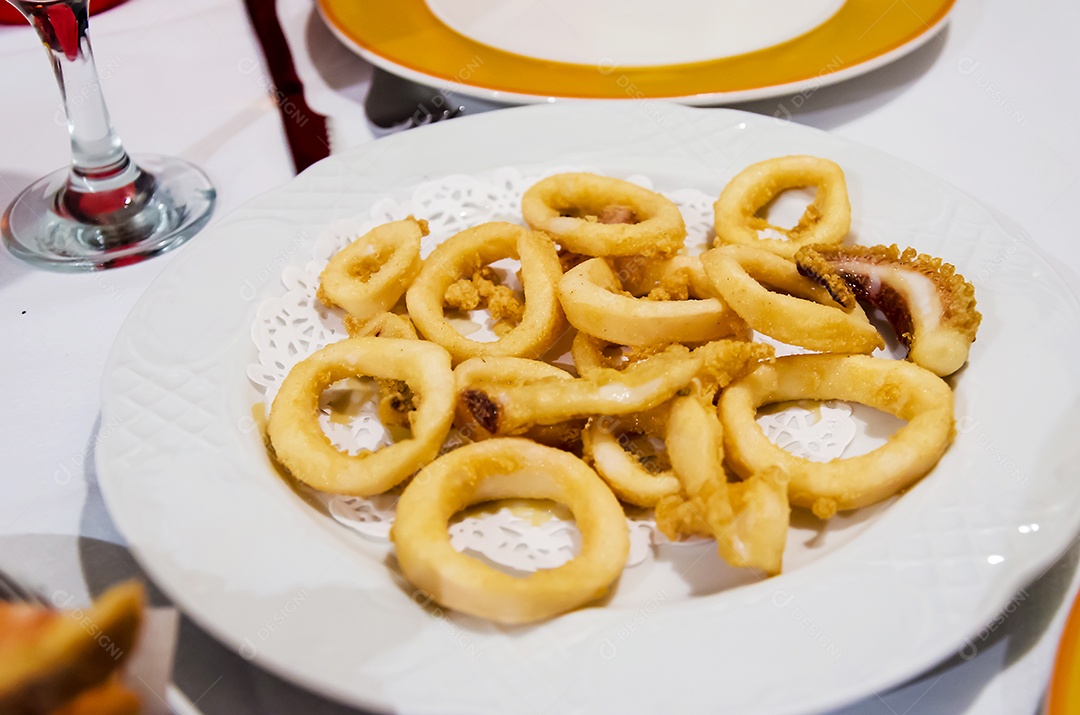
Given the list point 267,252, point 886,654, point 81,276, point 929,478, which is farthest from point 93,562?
point 929,478

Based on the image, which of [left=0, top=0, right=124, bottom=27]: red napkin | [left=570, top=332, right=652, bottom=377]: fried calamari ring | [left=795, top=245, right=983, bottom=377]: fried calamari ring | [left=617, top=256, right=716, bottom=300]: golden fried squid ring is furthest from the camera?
[left=0, top=0, right=124, bottom=27]: red napkin

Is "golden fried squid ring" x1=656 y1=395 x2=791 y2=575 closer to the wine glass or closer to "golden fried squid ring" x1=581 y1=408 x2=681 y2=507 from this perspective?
"golden fried squid ring" x1=581 y1=408 x2=681 y2=507

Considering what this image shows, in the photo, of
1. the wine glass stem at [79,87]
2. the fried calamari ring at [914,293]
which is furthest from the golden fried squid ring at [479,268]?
the wine glass stem at [79,87]

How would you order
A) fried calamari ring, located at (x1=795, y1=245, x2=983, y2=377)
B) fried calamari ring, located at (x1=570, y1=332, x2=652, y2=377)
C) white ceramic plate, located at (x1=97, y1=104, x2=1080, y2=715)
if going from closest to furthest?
white ceramic plate, located at (x1=97, y1=104, x2=1080, y2=715), fried calamari ring, located at (x1=795, y1=245, x2=983, y2=377), fried calamari ring, located at (x1=570, y1=332, x2=652, y2=377)

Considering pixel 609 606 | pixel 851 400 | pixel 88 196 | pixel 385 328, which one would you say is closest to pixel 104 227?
pixel 88 196

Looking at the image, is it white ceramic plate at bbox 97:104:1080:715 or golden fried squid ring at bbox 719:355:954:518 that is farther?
golden fried squid ring at bbox 719:355:954:518

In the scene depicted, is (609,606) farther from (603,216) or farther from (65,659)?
(603,216)

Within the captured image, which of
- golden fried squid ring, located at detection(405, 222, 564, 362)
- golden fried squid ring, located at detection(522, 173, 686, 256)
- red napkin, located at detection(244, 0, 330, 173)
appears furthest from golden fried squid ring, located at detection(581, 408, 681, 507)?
red napkin, located at detection(244, 0, 330, 173)

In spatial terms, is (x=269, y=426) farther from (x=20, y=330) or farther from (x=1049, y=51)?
(x=1049, y=51)

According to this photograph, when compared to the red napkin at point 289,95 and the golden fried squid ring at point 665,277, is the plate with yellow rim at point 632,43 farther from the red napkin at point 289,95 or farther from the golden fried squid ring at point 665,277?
the golden fried squid ring at point 665,277
